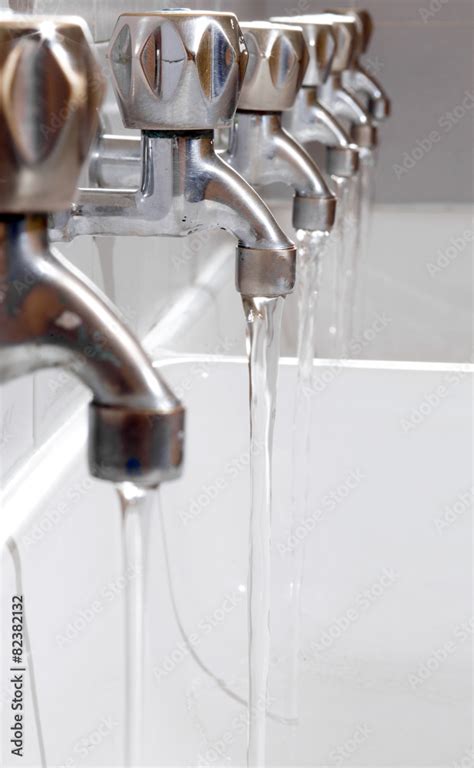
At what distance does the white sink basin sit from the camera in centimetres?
72

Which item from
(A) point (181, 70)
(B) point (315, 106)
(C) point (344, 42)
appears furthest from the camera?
(C) point (344, 42)

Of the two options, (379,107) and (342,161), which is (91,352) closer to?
(342,161)

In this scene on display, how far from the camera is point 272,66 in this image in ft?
1.73

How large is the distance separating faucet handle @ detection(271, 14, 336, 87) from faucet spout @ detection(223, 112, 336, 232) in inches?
7.3

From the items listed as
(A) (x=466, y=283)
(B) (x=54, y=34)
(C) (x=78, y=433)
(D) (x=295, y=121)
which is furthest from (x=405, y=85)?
(B) (x=54, y=34)

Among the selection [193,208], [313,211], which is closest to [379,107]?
[313,211]

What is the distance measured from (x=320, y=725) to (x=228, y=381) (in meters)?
0.22

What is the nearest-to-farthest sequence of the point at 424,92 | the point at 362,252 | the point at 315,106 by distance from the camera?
the point at 315,106
the point at 362,252
the point at 424,92

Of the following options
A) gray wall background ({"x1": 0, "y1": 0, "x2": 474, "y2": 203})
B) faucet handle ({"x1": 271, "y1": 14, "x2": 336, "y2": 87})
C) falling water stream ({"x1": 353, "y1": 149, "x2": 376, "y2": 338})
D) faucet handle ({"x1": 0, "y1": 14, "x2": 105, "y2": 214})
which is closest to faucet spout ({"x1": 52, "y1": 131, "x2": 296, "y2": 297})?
faucet handle ({"x1": 0, "y1": 14, "x2": 105, "y2": 214})

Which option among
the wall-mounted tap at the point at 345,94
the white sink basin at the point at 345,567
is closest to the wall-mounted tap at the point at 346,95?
the wall-mounted tap at the point at 345,94

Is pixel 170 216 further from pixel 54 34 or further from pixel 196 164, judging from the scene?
pixel 54 34

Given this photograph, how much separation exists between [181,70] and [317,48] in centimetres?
37

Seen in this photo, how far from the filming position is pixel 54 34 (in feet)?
0.70

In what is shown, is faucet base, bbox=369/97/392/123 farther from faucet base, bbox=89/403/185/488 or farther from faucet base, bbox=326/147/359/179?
faucet base, bbox=89/403/185/488
